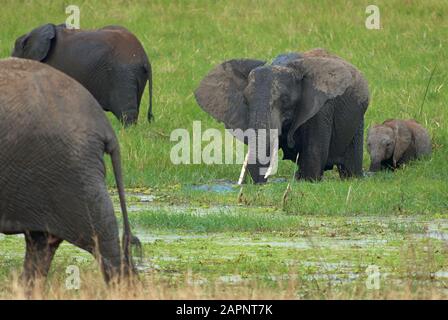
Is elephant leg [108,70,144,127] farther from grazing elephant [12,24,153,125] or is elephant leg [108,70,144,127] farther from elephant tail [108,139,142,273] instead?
elephant tail [108,139,142,273]

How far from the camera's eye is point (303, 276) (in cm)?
920

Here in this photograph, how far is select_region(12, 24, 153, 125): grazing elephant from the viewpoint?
62.4 feet

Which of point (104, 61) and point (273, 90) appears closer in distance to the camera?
point (273, 90)

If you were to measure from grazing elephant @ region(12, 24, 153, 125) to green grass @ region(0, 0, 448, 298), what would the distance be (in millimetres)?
491

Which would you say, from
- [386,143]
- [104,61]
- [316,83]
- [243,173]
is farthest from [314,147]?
[104,61]

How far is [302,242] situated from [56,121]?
324 cm

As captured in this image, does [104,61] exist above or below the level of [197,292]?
below

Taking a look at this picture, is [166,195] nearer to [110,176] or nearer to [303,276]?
[110,176]

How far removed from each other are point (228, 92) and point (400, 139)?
2327 mm

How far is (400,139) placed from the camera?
17.1m

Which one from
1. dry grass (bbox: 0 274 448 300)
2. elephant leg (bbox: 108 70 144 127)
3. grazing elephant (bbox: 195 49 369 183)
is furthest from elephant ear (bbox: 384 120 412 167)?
dry grass (bbox: 0 274 448 300)

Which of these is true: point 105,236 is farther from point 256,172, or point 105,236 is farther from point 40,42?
point 40,42

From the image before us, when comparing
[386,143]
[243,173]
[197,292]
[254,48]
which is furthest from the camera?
[254,48]
